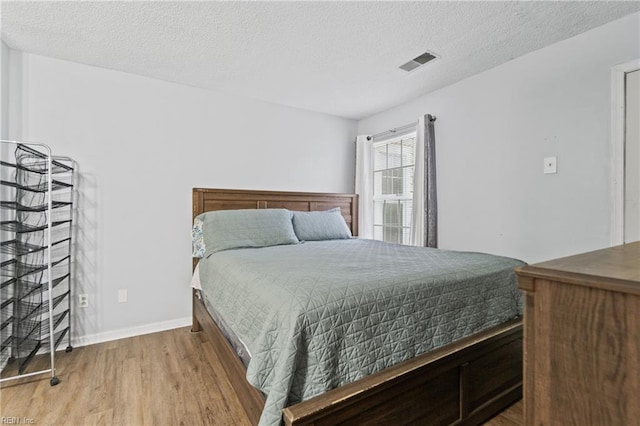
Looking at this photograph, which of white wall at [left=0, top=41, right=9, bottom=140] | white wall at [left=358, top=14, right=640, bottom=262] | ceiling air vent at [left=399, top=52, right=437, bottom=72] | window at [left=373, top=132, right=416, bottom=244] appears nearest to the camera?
white wall at [left=358, top=14, right=640, bottom=262]

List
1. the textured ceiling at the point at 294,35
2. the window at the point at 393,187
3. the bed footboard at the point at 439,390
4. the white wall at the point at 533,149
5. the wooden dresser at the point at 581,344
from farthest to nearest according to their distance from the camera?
the window at the point at 393,187, the white wall at the point at 533,149, the textured ceiling at the point at 294,35, the bed footboard at the point at 439,390, the wooden dresser at the point at 581,344

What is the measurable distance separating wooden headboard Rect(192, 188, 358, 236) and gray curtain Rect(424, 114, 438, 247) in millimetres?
1050

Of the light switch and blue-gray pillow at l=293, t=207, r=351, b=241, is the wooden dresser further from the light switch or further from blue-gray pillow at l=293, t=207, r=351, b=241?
blue-gray pillow at l=293, t=207, r=351, b=241

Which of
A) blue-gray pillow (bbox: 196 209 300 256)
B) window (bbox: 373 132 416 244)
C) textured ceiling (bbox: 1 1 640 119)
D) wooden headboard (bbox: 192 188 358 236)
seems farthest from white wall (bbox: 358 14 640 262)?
blue-gray pillow (bbox: 196 209 300 256)

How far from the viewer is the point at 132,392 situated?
174 centimetres

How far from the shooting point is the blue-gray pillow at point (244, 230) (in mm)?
2377

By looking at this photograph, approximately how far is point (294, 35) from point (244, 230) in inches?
59.6

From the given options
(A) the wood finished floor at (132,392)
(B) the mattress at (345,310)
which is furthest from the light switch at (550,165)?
(A) the wood finished floor at (132,392)

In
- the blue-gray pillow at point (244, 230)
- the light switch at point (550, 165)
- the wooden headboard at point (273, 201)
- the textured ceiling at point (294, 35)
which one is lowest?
the blue-gray pillow at point (244, 230)

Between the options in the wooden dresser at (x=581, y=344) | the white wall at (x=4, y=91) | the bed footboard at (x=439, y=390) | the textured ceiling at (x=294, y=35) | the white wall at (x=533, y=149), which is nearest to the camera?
the wooden dresser at (x=581, y=344)

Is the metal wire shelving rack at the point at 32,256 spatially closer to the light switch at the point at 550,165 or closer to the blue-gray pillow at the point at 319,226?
the blue-gray pillow at the point at 319,226

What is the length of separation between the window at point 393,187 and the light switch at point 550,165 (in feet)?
4.16

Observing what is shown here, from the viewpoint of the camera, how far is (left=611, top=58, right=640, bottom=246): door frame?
1.80 metres

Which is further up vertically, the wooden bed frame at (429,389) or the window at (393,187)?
the window at (393,187)
